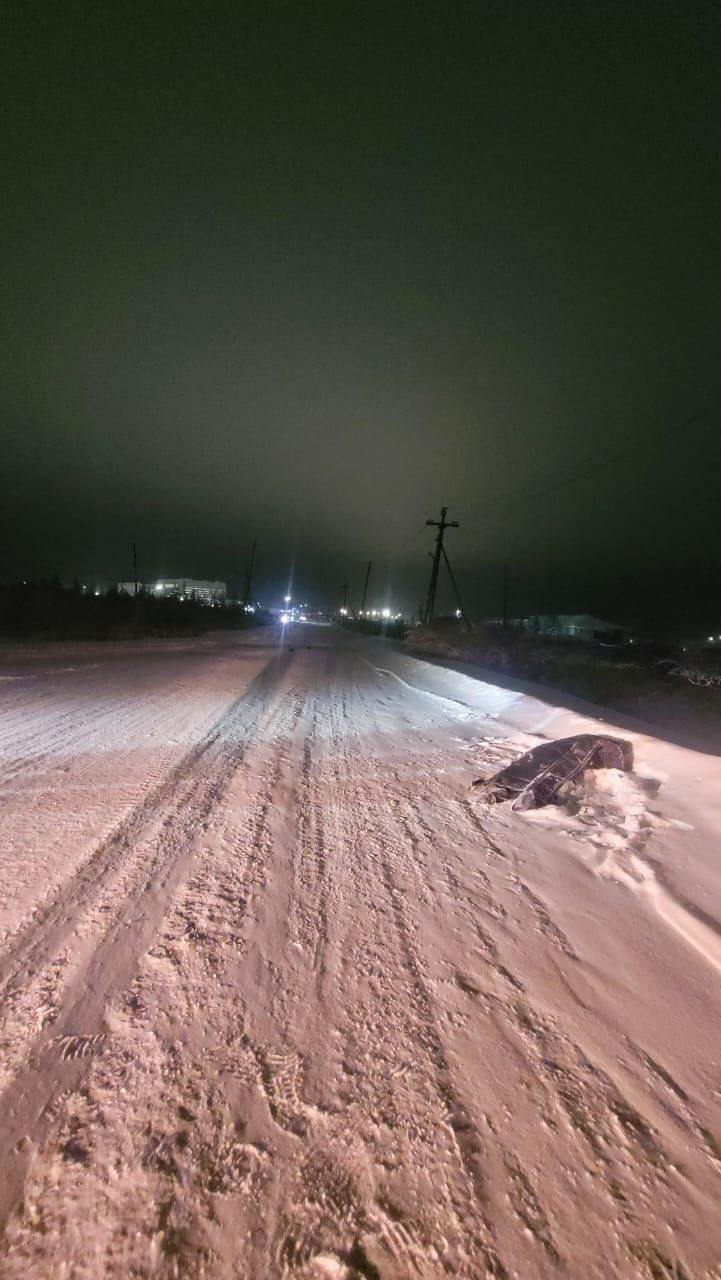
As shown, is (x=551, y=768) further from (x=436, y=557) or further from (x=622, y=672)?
(x=436, y=557)

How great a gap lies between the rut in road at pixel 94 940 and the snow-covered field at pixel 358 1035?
0.01 m

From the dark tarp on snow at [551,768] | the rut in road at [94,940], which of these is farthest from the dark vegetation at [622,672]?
the rut in road at [94,940]

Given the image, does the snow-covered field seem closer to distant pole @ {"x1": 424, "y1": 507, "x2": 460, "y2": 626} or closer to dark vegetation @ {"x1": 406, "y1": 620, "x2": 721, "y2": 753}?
dark vegetation @ {"x1": 406, "y1": 620, "x2": 721, "y2": 753}

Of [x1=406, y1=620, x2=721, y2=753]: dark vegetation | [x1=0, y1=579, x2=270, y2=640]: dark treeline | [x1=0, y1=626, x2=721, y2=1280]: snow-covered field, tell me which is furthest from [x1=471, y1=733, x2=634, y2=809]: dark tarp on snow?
[x1=0, y1=579, x2=270, y2=640]: dark treeline

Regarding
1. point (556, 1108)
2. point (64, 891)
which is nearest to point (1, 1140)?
point (64, 891)

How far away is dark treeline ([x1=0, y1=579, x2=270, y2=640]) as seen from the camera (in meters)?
26.9

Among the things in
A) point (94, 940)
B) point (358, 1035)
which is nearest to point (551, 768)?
point (358, 1035)

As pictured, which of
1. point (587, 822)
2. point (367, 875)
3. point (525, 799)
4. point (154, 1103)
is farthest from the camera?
point (525, 799)

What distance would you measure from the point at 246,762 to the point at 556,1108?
445cm

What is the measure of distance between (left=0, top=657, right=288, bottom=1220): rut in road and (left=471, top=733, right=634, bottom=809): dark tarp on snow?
2671 mm

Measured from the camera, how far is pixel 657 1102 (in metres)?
1.87

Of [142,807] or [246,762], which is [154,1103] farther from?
[246,762]

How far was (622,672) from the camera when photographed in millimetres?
17766

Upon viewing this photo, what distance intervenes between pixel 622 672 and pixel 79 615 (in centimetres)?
2882
